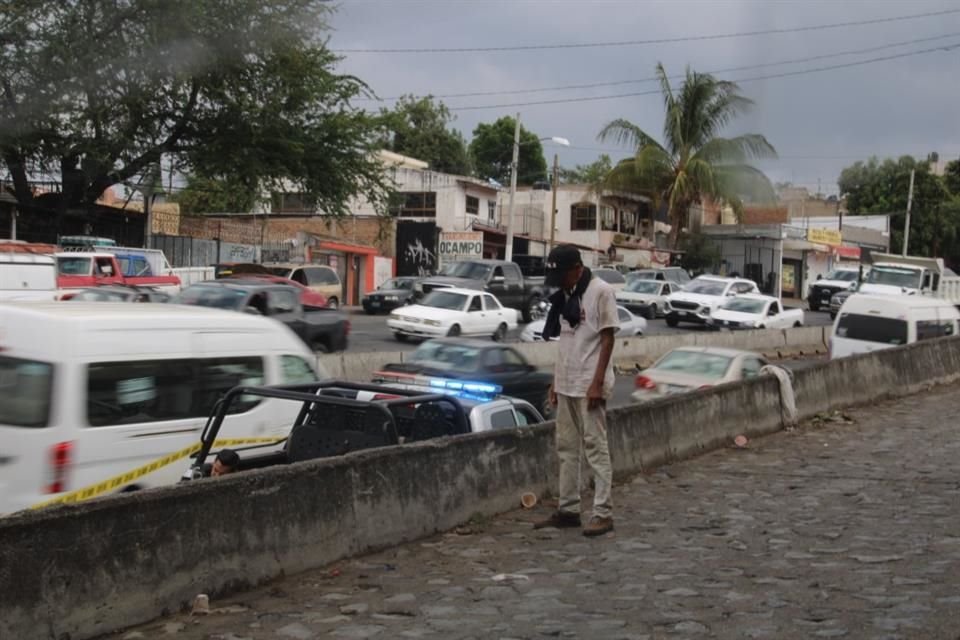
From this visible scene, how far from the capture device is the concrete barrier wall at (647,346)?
65.6 ft

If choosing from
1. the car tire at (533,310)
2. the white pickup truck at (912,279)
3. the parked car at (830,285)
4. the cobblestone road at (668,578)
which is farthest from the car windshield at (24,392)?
the parked car at (830,285)

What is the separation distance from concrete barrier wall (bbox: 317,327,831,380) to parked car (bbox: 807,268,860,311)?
51.2ft

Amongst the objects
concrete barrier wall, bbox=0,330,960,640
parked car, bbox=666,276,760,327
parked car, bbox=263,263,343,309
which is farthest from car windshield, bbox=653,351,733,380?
parked car, bbox=263,263,343,309

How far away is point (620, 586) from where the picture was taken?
6367 millimetres

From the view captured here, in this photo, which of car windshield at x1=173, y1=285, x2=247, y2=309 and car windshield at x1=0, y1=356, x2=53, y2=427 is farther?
car windshield at x1=173, y1=285, x2=247, y2=309

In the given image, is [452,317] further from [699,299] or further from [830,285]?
[830,285]

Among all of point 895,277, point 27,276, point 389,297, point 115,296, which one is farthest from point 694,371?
point 895,277

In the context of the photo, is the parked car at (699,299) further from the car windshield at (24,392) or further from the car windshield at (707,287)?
the car windshield at (24,392)

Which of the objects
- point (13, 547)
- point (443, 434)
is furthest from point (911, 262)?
point (13, 547)

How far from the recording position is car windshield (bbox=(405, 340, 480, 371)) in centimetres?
1639

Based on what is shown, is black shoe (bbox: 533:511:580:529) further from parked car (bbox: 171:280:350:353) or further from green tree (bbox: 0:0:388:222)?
green tree (bbox: 0:0:388:222)

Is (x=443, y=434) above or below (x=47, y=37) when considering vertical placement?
below

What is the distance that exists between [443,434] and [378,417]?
36.1 inches

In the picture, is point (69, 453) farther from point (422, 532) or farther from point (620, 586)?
point (620, 586)
